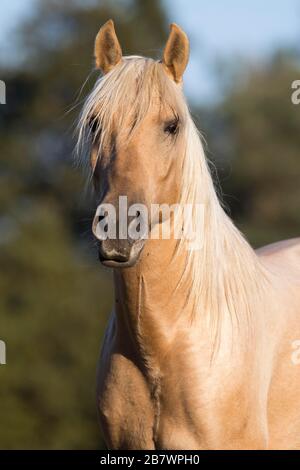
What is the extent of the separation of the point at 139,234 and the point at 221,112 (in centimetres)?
4729

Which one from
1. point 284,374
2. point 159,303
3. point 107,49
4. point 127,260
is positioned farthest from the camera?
point 284,374

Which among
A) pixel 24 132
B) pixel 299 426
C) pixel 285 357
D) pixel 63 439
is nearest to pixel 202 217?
pixel 285 357

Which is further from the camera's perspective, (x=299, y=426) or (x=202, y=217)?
(x=299, y=426)

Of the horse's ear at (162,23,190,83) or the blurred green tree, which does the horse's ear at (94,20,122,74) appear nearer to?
the horse's ear at (162,23,190,83)

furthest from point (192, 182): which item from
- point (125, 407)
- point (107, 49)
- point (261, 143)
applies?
point (261, 143)

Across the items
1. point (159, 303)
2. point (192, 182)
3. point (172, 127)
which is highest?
point (172, 127)

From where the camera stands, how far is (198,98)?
54094mm

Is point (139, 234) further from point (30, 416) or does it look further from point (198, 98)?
point (198, 98)

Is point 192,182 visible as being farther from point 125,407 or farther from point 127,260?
point 125,407

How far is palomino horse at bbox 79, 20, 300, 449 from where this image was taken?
17.6 feet

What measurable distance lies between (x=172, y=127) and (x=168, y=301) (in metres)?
0.97

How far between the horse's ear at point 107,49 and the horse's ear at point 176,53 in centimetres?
31

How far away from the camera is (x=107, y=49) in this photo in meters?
5.80
